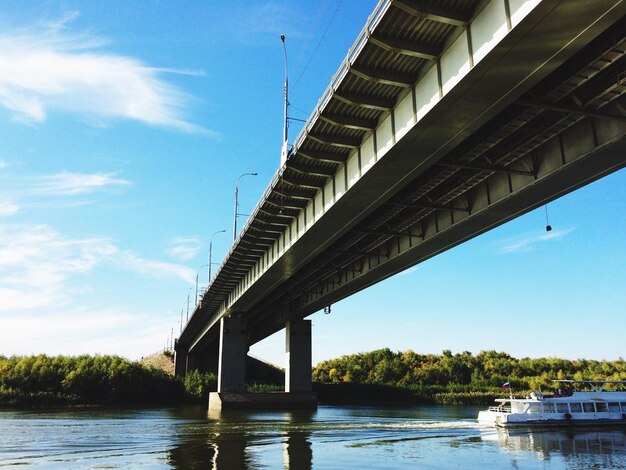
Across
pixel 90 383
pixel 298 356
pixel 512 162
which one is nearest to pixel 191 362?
pixel 90 383

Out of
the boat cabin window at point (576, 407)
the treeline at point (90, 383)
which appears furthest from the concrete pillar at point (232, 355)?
the boat cabin window at point (576, 407)

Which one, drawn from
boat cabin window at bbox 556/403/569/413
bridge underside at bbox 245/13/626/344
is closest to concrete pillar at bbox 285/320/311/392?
bridge underside at bbox 245/13/626/344

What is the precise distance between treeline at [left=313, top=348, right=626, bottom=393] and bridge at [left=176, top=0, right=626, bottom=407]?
6139cm

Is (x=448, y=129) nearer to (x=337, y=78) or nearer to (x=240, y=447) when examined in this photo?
(x=337, y=78)

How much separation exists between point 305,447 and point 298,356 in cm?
3990

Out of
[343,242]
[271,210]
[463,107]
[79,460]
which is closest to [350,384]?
[343,242]

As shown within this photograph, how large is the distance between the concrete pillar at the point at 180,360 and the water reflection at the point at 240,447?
3302 inches

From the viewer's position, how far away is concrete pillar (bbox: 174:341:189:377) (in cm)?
11638

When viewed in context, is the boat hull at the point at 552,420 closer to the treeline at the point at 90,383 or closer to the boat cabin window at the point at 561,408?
the boat cabin window at the point at 561,408

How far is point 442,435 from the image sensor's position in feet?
103

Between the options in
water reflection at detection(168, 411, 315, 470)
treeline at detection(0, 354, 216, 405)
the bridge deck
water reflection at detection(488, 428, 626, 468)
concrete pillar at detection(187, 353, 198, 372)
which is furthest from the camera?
concrete pillar at detection(187, 353, 198, 372)

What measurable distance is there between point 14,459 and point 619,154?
25783 mm

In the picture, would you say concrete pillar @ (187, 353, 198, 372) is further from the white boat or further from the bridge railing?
the bridge railing

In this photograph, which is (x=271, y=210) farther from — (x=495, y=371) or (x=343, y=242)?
(x=495, y=371)
